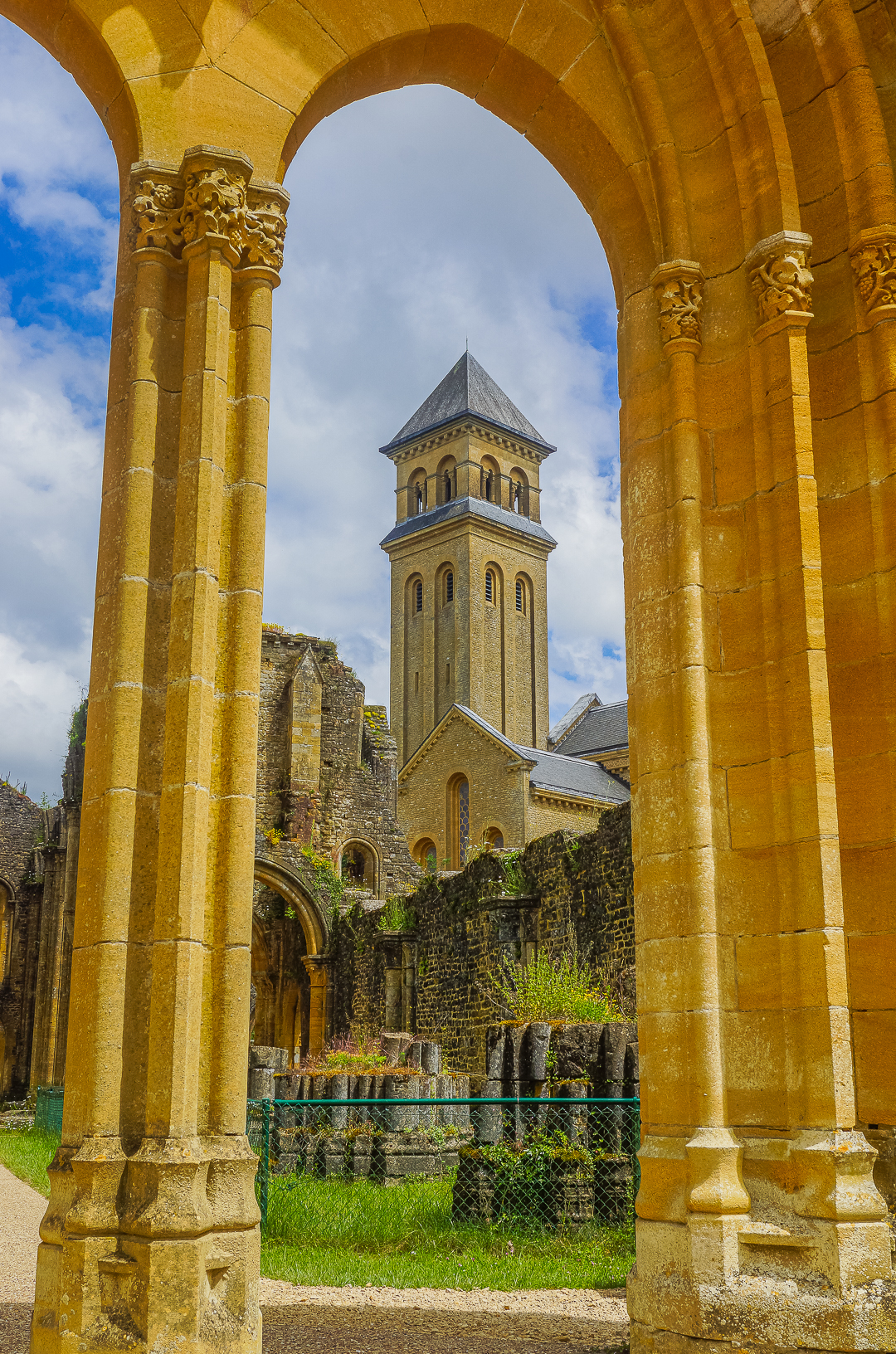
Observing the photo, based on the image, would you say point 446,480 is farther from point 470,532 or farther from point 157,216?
point 157,216

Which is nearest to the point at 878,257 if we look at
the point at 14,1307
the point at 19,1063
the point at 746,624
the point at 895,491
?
the point at 895,491

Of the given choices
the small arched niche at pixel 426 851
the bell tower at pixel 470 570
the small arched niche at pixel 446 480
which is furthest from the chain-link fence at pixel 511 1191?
the small arched niche at pixel 446 480

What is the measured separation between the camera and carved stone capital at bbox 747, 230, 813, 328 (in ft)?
15.1

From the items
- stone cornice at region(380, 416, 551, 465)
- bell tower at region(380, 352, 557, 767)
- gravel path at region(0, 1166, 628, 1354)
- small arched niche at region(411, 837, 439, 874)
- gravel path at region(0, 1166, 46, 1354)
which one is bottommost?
gravel path at region(0, 1166, 46, 1354)

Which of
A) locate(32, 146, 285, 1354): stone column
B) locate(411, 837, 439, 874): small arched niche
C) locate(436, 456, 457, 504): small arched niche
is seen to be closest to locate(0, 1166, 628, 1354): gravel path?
locate(32, 146, 285, 1354): stone column

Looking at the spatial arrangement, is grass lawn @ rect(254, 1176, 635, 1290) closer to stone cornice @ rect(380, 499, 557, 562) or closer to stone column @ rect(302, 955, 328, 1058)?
stone column @ rect(302, 955, 328, 1058)

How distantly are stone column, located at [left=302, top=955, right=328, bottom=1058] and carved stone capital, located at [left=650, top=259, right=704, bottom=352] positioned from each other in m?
20.7

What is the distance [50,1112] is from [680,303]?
48.9ft

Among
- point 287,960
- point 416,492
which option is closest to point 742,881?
point 287,960

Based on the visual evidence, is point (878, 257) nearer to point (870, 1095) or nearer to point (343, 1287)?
point (870, 1095)

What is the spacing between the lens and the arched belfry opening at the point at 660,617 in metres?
3.56

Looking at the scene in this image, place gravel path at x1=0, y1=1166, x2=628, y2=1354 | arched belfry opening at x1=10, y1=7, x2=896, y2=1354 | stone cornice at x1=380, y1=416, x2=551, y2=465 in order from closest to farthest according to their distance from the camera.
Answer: arched belfry opening at x1=10, y1=7, x2=896, y2=1354, gravel path at x1=0, y1=1166, x2=628, y2=1354, stone cornice at x1=380, y1=416, x2=551, y2=465

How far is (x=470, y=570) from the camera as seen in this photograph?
5122 centimetres

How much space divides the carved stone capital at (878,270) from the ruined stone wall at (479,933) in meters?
8.14
